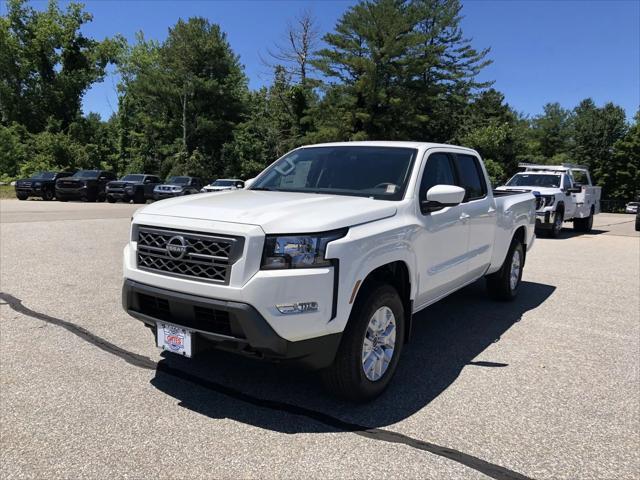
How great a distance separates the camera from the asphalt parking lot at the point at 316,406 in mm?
2879

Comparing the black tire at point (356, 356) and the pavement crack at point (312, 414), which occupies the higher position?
the black tire at point (356, 356)

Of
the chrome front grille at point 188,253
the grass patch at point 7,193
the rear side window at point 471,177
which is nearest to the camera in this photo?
the chrome front grille at point 188,253

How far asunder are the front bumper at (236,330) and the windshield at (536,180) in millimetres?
14339

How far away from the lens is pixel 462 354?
471 centimetres

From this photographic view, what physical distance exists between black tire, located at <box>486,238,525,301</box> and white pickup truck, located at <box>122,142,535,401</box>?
2119 millimetres

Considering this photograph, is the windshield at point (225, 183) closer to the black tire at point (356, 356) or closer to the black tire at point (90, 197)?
the black tire at point (90, 197)

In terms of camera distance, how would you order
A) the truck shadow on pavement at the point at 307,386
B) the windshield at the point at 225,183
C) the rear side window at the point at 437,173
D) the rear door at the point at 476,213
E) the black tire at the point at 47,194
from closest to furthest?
the truck shadow on pavement at the point at 307,386
the rear side window at the point at 437,173
the rear door at the point at 476,213
the black tire at the point at 47,194
the windshield at the point at 225,183

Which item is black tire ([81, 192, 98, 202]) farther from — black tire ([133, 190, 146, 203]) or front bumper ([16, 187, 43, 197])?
front bumper ([16, 187, 43, 197])

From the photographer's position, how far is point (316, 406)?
358cm

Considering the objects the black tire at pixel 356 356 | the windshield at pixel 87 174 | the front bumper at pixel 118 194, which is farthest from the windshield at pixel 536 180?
the windshield at pixel 87 174

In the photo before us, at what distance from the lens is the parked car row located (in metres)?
28.0

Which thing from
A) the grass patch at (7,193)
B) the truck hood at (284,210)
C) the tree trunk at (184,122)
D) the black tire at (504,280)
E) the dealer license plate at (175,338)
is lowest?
the grass patch at (7,193)

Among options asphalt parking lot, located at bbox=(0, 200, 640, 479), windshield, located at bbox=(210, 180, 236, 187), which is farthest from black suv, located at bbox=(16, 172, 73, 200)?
asphalt parking lot, located at bbox=(0, 200, 640, 479)

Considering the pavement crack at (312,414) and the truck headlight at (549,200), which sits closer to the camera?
the pavement crack at (312,414)
